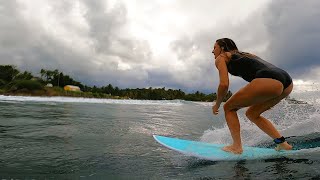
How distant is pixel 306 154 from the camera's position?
533cm

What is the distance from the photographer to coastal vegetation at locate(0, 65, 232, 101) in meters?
78.0

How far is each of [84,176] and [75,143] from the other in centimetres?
279

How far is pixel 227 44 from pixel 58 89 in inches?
3494

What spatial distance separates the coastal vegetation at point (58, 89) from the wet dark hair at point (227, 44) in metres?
74.5

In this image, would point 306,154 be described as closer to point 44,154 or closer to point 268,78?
point 268,78

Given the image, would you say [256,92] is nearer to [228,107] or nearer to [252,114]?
[228,107]

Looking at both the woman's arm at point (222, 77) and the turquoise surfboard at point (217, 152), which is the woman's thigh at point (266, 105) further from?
the woman's arm at point (222, 77)

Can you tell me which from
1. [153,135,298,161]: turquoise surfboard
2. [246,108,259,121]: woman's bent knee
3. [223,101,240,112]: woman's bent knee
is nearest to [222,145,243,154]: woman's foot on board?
[153,135,298,161]: turquoise surfboard

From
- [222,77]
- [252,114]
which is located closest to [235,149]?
[252,114]

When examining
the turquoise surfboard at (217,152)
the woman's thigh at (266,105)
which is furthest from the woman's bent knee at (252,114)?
the turquoise surfboard at (217,152)

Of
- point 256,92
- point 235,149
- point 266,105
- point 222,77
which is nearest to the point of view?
point 256,92

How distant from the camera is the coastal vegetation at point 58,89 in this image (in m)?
78.0

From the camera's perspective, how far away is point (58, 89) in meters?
88.6

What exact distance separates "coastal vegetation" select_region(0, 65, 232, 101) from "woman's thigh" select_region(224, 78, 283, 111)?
74.8 meters
